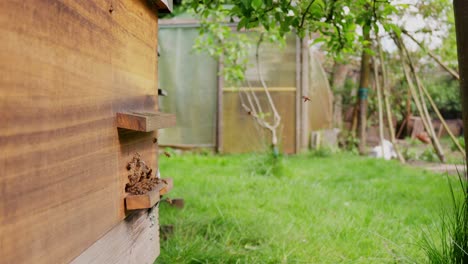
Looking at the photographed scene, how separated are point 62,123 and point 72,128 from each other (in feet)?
0.20

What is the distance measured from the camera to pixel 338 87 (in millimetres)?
9867

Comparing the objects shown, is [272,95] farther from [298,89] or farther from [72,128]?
[72,128]

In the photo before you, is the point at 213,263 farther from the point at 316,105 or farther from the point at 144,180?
the point at 316,105

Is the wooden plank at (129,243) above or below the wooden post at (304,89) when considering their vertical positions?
below

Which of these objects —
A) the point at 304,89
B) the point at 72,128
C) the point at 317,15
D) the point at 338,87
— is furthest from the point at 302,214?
the point at 338,87

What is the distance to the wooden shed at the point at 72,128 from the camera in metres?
0.88

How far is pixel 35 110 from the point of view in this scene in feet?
3.12

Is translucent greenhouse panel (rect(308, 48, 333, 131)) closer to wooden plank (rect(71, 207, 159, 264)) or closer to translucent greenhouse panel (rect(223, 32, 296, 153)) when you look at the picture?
translucent greenhouse panel (rect(223, 32, 296, 153))

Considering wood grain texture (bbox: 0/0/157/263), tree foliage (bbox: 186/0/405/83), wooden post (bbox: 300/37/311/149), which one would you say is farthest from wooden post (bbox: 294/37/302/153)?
wood grain texture (bbox: 0/0/157/263)

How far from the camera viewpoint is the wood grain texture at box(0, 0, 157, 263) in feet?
2.88

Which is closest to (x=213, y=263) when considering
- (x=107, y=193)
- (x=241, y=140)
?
(x=107, y=193)

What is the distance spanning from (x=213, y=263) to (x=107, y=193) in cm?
128

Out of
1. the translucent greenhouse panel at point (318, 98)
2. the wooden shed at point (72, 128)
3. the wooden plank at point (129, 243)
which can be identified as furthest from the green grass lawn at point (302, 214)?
the translucent greenhouse panel at point (318, 98)

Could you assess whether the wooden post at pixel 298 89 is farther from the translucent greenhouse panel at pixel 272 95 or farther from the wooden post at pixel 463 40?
the wooden post at pixel 463 40
